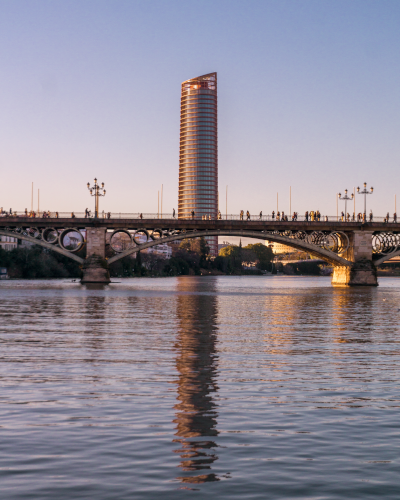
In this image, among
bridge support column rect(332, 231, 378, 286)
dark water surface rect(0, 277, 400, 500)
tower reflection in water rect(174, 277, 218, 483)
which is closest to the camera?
dark water surface rect(0, 277, 400, 500)

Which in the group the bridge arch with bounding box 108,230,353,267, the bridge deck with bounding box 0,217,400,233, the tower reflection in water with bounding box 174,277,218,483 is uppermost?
the bridge deck with bounding box 0,217,400,233

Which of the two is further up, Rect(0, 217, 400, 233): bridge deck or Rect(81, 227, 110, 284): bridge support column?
Rect(0, 217, 400, 233): bridge deck

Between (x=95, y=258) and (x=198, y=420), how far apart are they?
86.5 meters

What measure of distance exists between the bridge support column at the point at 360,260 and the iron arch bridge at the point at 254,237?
92 centimetres

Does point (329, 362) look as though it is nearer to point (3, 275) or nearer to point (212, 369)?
point (212, 369)

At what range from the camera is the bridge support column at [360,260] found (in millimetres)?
97438

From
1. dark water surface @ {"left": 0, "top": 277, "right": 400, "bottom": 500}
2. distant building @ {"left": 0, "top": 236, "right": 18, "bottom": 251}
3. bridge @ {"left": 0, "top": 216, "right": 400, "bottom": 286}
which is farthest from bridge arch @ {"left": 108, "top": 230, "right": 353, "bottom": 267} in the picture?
distant building @ {"left": 0, "top": 236, "right": 18, "bottom": 251}

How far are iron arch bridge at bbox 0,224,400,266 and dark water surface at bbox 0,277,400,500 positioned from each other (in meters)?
71.1

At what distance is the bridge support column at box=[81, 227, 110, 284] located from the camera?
9522cm

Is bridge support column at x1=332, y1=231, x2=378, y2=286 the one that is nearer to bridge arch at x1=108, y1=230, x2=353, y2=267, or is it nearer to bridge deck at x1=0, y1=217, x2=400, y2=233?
bridge arch at x1=108, y1=230, x2=353, y2=267

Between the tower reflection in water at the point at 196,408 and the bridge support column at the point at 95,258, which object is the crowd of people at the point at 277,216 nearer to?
the bridge support column at the point at 95,258


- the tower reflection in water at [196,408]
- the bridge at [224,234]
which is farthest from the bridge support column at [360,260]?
the tower reflection in water at [196,408]

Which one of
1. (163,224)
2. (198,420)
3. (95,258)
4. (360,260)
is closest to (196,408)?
(198,420)

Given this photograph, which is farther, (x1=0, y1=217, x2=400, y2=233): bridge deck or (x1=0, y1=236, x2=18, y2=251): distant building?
(x1=0, y1=236, x2=18, y2=251): distant building
